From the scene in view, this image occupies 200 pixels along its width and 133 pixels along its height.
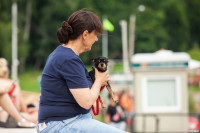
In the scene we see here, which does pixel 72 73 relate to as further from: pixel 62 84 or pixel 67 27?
pixel 67 27

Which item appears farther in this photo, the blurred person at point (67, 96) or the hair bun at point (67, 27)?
the hair bun at point (67, 27)

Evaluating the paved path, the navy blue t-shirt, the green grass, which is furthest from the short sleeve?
the green grass

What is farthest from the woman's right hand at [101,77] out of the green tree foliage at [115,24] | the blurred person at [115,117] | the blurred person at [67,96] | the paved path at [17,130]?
the green tree foliage at [115,24]

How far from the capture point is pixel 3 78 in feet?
17.5

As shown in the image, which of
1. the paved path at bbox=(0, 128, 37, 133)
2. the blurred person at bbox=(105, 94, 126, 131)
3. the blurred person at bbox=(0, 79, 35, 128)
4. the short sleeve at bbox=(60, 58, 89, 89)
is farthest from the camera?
the blurred person at bbox=(105, 94, 126, 131)

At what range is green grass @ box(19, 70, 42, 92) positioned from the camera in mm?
42869

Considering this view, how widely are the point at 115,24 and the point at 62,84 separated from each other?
5580cm

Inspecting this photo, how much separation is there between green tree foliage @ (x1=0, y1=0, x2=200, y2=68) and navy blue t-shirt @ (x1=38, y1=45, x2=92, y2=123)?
132 feet

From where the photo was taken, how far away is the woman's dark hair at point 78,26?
255cm

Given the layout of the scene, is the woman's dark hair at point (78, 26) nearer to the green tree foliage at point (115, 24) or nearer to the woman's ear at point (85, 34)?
the woman's ear at point (85, 34)

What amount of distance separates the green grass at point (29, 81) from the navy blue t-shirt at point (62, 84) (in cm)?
3897

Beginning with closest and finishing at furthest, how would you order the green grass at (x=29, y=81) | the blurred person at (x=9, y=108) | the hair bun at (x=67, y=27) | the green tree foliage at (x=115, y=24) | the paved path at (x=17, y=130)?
the hair bun at (x=67, y=27) → the paved path at (x=17, y=130) → the blurred person at (x=9, y=108) → the green grass at (x=29, y=81) → the green tree foliage at (x=115, y=24)

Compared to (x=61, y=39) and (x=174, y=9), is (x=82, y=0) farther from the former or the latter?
(x=61, y=39)

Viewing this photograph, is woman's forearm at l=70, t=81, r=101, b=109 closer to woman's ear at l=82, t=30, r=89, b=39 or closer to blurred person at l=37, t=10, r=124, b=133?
blurred person at l=37, t=10, r=124, b=133
